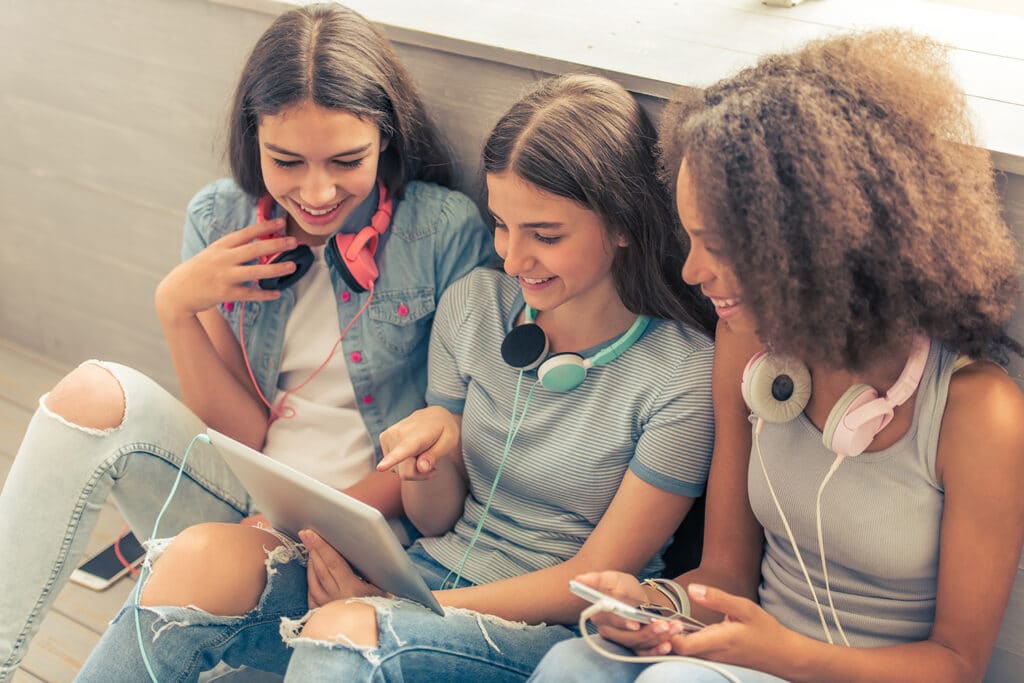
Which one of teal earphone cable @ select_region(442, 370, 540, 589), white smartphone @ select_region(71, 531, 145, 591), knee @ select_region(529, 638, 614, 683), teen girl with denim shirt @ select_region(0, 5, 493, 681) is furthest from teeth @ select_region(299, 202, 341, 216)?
white smartphone @ select_region(71, 531, 145, 591)

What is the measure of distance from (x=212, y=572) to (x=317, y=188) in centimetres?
54

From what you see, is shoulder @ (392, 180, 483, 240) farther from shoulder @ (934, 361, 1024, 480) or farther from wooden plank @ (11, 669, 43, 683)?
wooden plank @ (11, 669, 43, 683)

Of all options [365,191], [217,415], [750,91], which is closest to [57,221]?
[217,415]

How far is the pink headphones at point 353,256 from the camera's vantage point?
5.45 feet

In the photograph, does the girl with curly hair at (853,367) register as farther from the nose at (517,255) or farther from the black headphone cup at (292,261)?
the black headphone cup at (292,261)

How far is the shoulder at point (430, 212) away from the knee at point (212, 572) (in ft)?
1.69

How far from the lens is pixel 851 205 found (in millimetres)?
1072

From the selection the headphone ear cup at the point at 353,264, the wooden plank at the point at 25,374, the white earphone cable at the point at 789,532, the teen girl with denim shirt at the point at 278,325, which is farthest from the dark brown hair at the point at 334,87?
the wooden plank at the point at 25,374

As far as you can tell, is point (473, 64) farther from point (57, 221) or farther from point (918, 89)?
point (57, 221)

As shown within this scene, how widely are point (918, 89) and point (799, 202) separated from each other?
0.19 metres

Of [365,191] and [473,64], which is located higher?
[473,64]

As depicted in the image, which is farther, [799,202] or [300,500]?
[300,500]

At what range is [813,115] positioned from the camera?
110 cm

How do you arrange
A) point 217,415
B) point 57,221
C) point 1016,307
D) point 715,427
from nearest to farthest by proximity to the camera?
point 1016,307
point 715,427
point 217,415
point 57,221
